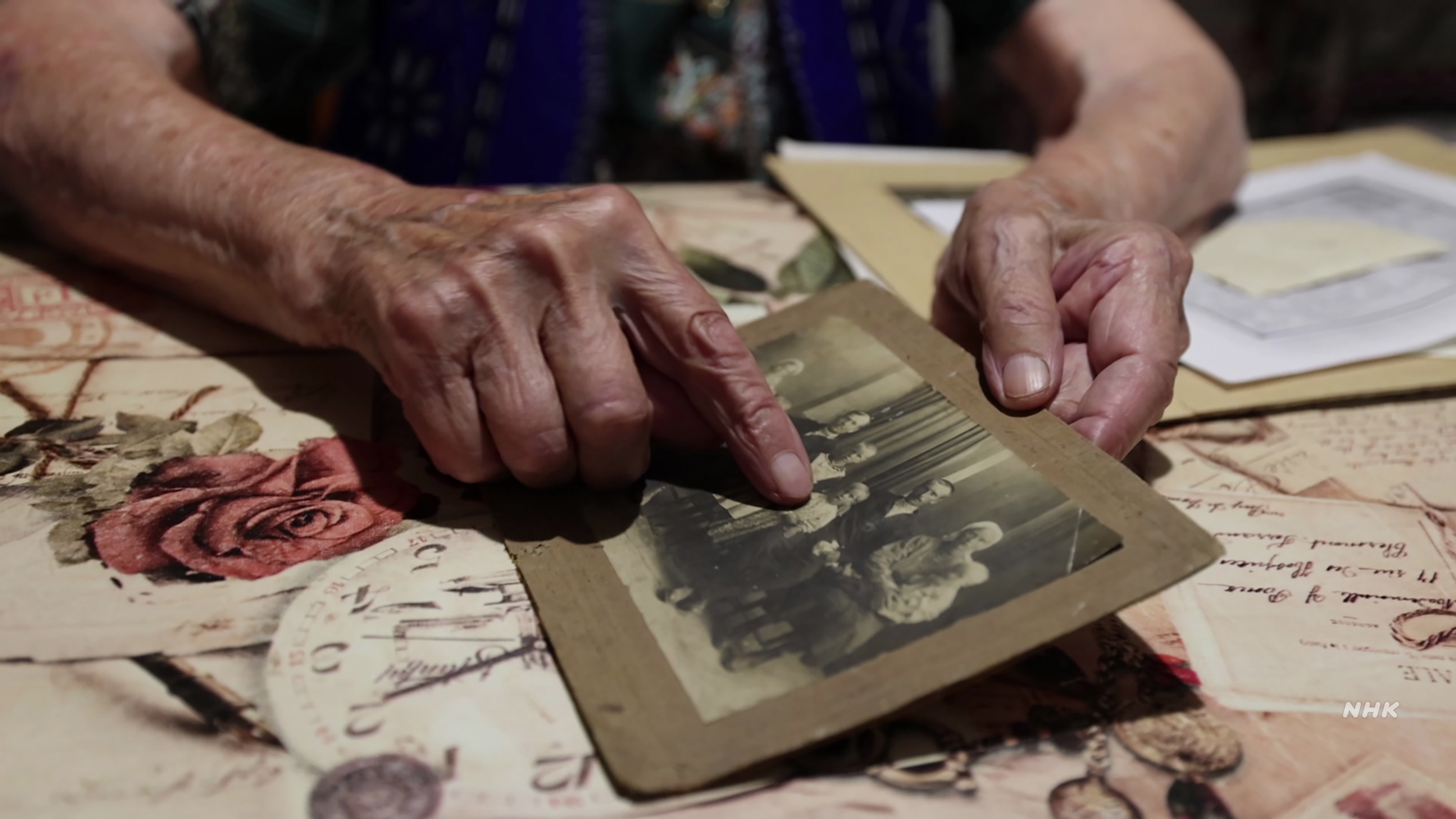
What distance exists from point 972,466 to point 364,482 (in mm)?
457

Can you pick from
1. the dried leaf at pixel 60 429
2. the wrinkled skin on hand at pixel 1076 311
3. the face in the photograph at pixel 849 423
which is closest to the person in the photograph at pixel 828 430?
the face in the photograph at pixel 849 423

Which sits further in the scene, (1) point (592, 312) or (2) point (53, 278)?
(2) point (53, 278)

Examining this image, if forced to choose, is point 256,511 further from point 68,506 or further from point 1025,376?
point 1025,376

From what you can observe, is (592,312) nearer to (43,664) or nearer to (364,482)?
(364,482)

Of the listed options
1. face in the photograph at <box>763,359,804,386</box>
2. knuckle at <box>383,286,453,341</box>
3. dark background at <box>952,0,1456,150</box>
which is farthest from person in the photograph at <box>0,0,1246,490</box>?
dark background at <box>952,0,1456,150</box>

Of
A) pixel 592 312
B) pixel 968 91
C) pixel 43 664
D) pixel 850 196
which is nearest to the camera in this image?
pixel 43 664

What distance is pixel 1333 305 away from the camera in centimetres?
111

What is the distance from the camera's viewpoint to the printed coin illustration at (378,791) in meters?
0.51

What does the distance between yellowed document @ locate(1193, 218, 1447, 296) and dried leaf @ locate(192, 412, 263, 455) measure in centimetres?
103

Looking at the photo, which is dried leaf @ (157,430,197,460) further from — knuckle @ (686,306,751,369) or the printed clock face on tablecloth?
knuckle @ (686,306,751,369)

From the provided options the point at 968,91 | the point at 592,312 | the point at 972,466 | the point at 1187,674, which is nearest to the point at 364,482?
the point at 592,312

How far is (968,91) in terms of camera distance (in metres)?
2.26

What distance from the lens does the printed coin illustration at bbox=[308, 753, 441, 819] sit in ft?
1.68

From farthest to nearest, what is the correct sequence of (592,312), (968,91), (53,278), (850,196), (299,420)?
(968,91) < (850,196) < (53,278) < (299,420) < (592,312)
